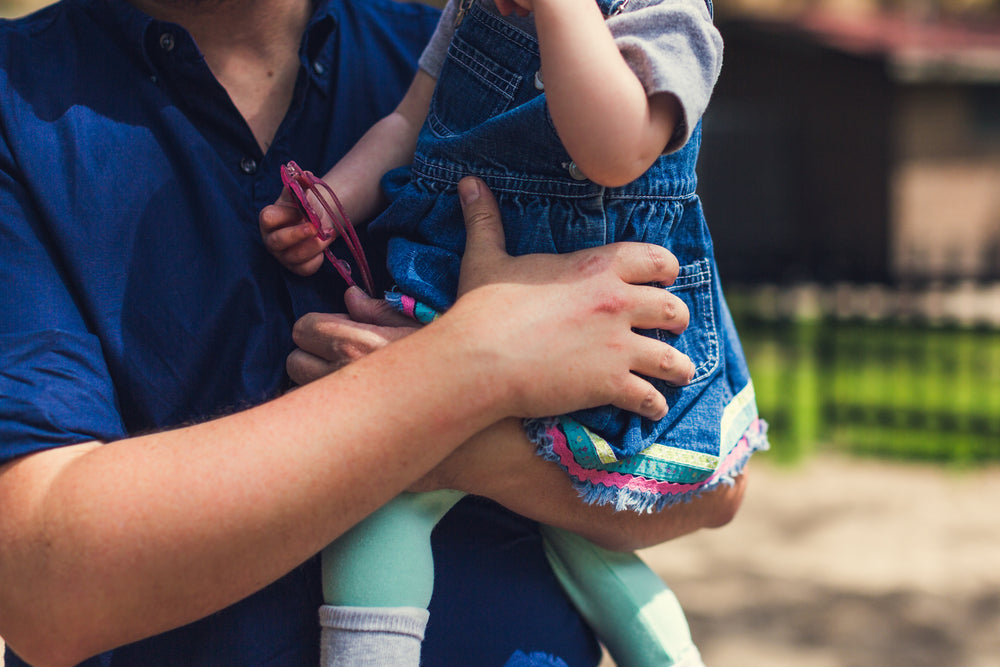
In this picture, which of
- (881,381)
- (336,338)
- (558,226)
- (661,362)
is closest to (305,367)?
(336,338)

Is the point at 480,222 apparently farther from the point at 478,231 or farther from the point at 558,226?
the point at 558,226

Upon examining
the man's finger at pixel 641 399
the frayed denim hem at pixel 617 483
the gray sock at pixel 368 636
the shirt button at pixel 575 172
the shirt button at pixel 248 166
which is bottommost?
the gray sock at pixel 368 636

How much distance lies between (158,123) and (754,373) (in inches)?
296

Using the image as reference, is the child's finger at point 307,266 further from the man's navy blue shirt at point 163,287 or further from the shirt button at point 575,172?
the shirt button at point 575,172

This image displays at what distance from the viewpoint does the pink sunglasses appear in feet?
5.19

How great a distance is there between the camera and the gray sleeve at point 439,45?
6.05 feet

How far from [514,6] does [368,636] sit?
103 centimetres

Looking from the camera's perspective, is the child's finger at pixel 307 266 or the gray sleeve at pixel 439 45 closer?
the child's finger at pixel 307 266

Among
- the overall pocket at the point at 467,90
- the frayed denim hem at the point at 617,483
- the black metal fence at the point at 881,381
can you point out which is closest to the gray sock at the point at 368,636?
the frayed denim hem at the point at 617,483

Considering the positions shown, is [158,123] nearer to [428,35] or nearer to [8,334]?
[8,334]

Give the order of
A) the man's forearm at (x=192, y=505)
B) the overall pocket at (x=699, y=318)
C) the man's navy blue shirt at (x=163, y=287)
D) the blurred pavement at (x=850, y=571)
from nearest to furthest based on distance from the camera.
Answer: the man's forearm at (x=192, y=505) < the man's navy blue shirt at (x=163, y=287) < the overall pocket at (x=699, y=318) < the blurred pavement at (x=850, y=571)

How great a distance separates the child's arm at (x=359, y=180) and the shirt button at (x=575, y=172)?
0.41 metres

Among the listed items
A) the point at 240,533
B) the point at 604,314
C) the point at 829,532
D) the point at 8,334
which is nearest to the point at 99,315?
the point at 8,334

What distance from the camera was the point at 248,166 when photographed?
1.72 m
